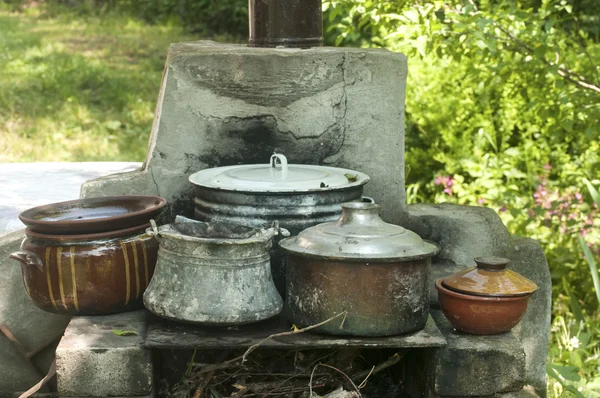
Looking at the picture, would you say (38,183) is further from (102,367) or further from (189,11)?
(189,11)

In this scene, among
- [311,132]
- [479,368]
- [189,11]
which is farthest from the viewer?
[189,11]

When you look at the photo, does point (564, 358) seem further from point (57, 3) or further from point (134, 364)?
point (57, 3)

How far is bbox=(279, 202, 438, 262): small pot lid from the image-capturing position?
3010 mm

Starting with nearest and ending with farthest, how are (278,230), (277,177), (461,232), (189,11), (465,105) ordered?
1. (278,230)
2. (277,177)
3. (461,232)
4. (465,105)
5. (189,11)

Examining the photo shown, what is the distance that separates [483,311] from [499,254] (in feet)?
2.17

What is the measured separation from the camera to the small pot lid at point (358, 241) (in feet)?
9.87

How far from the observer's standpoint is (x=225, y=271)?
3.07 meters

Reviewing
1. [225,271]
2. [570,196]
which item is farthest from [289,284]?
[570,196]

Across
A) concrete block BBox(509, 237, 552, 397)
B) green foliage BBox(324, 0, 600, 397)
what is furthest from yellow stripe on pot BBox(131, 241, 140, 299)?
green foliage BBox(324, 0, 600, 397)

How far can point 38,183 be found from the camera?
570 cm

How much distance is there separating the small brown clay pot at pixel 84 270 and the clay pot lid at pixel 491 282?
3.88 ft

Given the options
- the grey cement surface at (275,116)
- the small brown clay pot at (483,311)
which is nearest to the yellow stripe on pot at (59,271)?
the grey cement surface at (275,116)

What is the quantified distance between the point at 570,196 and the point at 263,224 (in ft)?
12.0

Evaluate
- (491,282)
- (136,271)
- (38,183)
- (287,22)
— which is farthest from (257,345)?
(38,183)
